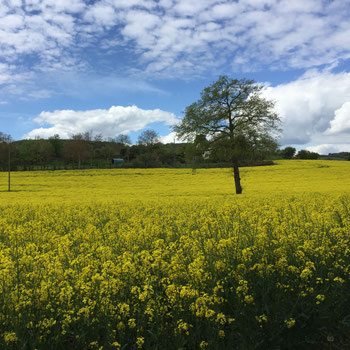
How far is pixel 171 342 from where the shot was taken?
3.44 m

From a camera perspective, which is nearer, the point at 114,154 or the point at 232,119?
the point at 232,119

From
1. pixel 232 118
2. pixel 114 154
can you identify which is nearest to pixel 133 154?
pixel 114 154

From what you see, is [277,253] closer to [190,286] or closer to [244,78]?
[190,286]

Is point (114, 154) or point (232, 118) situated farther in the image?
point (114, 154)

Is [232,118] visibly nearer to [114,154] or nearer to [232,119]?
[232,119]

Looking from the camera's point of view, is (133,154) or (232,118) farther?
(133,154)

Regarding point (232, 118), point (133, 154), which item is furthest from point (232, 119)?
point (133, 154)

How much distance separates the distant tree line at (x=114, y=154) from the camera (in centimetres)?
2706

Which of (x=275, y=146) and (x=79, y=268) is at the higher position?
(x=275, y=146)

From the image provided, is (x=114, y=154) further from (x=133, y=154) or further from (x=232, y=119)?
(x=232, y=119)

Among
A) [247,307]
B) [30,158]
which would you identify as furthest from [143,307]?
[30,158]

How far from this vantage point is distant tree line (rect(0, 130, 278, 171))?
2706 cm

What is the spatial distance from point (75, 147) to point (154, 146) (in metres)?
25.2

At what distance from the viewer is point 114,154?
9425 centimetres
